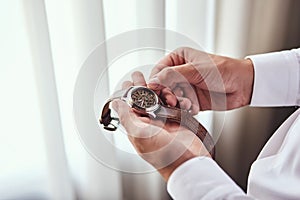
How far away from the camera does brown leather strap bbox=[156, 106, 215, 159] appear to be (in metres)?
0.61

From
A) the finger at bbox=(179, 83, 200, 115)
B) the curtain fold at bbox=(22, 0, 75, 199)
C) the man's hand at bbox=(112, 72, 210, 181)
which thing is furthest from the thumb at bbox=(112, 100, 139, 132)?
the curtain fold at bbox=(22, 0, 75, 199)

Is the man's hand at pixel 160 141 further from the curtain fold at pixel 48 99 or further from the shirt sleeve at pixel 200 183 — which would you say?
the curtain fold at pixel 48 99

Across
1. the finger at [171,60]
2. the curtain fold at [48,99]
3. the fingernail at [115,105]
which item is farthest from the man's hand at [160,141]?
the curtain fold at [48,99]

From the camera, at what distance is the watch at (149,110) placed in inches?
23.7

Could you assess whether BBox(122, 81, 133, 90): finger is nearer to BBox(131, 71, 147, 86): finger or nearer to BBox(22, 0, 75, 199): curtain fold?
BBox(131, 71, 147, 86): finger

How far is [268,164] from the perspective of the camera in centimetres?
68

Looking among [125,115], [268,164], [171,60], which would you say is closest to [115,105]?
[125,115]

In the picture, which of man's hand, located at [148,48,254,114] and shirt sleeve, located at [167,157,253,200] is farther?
man's hand, located at [148,48,254,114]

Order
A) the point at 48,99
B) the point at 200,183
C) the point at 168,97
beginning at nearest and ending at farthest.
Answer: the point at 200,183, the point at 168,97, the point at 48,99

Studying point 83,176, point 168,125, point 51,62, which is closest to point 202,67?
point 168,125

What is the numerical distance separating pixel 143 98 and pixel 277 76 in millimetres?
242

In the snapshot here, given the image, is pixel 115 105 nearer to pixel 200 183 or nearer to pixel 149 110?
pixel 149 110

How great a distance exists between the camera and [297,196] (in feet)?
1.96

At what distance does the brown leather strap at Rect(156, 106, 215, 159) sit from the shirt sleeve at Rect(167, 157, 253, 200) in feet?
0.24
